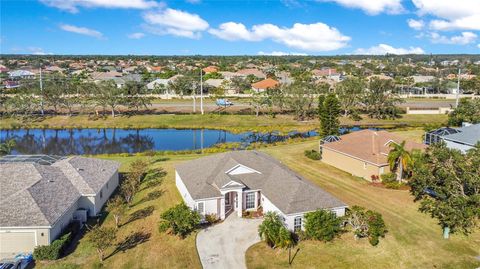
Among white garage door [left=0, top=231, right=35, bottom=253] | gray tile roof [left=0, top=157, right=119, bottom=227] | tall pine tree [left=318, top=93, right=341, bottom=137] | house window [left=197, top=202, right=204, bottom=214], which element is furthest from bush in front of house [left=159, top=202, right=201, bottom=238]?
tall pine tree [left=318, top=93, right=341, bottom=137]

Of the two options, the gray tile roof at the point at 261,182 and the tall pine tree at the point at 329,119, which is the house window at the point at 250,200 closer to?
the gray tile roof at the point at 261,182

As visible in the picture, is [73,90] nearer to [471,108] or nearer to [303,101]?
[303,101]

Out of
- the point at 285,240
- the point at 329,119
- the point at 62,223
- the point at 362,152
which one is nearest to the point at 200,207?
the point at 285,240

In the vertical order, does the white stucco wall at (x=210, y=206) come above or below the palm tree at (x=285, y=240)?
above

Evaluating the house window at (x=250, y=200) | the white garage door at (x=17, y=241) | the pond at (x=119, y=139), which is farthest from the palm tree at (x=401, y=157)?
the white garage door at (x=17, y=241)

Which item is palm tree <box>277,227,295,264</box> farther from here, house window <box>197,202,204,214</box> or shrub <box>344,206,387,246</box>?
house window <box>197,202,204,214</box>
